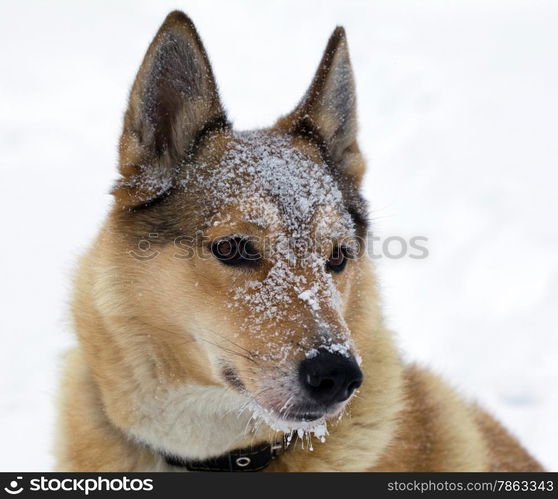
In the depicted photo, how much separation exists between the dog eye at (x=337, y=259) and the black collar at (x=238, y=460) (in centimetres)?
91

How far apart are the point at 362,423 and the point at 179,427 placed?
0.93 meters

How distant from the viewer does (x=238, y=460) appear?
10.6 feet

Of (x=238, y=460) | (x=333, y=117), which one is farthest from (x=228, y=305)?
(x=333, y=117)

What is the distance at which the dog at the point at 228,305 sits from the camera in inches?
113

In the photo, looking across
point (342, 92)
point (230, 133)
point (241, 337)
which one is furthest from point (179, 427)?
point (342, 92)

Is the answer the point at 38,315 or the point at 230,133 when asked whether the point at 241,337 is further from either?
the point at 38,315

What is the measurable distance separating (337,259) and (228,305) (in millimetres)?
638

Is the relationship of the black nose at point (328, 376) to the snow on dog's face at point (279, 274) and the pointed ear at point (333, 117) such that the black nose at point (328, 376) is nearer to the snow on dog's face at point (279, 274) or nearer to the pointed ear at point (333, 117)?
the snow on dog's face at point (279, 274)

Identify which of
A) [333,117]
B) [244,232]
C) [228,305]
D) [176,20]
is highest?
[176,20]

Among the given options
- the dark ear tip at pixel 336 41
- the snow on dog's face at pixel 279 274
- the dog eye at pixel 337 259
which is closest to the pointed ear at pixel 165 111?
the snow on dog's face at pixel 279 274

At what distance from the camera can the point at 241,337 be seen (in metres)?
2.87

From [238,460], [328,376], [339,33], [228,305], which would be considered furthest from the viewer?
[339,33]

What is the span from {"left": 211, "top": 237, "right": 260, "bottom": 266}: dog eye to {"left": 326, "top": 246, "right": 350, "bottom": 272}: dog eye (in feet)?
1.34

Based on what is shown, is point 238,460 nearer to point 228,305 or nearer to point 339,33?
point 228,305
